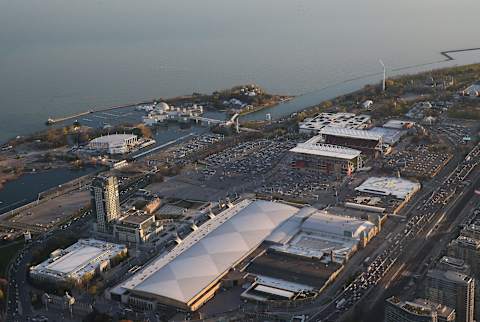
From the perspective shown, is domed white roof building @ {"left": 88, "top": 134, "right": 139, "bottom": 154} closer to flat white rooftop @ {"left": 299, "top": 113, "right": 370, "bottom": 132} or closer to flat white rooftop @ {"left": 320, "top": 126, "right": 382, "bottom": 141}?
flat white rooftop @ {"left": 299, "top": 113, "right": 370, "bottom": 132}

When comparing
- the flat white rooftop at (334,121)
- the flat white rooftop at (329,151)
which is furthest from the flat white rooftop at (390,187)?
the flat white rooftop at (334,121)

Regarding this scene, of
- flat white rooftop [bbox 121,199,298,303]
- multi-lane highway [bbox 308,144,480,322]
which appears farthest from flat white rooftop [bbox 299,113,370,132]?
flat white rooftop [bbox 121,199,298,303]

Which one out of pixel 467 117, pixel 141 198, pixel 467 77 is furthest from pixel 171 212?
pixel 467 77

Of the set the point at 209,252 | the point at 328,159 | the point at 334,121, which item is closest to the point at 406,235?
the point at 209,252

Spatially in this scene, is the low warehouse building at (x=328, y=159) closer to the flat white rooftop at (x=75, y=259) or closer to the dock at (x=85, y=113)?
the flat white rooftop at (x=75, y=259)

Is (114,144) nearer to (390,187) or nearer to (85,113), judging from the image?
(85,113)

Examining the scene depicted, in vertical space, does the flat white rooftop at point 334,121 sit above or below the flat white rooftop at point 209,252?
above

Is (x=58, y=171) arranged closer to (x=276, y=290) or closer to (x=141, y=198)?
(x=141, y=198)
